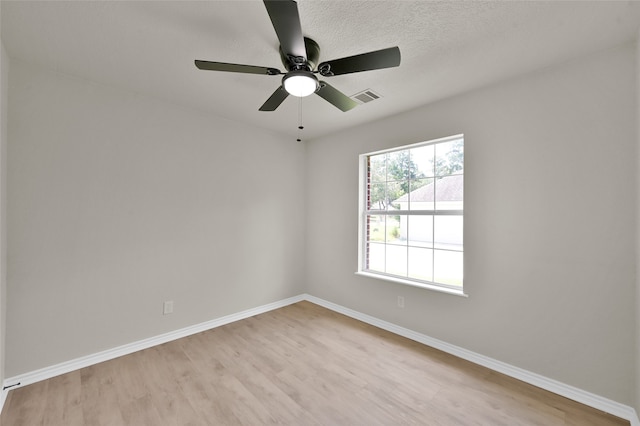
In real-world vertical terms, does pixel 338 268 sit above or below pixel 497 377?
above

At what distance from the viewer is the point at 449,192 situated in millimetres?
2807

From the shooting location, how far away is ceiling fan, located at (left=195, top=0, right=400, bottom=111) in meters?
1.27

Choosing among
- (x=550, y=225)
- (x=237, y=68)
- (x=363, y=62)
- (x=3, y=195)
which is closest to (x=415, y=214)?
(x=550, y=225)

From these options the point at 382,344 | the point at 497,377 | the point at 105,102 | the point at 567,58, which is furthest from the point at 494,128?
the point at 105,102

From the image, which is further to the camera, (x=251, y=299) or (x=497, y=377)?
(x=251, y=299)

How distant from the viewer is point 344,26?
5.60 feet

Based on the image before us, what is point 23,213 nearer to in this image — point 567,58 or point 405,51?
point 405,51

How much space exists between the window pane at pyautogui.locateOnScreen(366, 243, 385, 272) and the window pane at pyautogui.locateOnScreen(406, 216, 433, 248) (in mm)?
446

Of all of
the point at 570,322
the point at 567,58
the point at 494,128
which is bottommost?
the point at 570,322

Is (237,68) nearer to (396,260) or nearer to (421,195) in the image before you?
(421,195)

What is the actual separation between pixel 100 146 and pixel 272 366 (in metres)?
2.59

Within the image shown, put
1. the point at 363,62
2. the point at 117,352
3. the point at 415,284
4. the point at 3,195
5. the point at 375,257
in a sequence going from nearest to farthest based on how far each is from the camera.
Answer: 1. the point at 363,62
2. the point at 3,195
3. the point at 117,352
4. the point at 415,284
5. the point at 375,257

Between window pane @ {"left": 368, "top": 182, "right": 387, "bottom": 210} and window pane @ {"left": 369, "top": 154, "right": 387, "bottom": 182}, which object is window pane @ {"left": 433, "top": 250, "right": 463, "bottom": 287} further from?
window pane @ {"left": 369, "top": 154, "right": 387, "bottom": 182}

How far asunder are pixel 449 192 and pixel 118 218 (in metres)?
3.35
